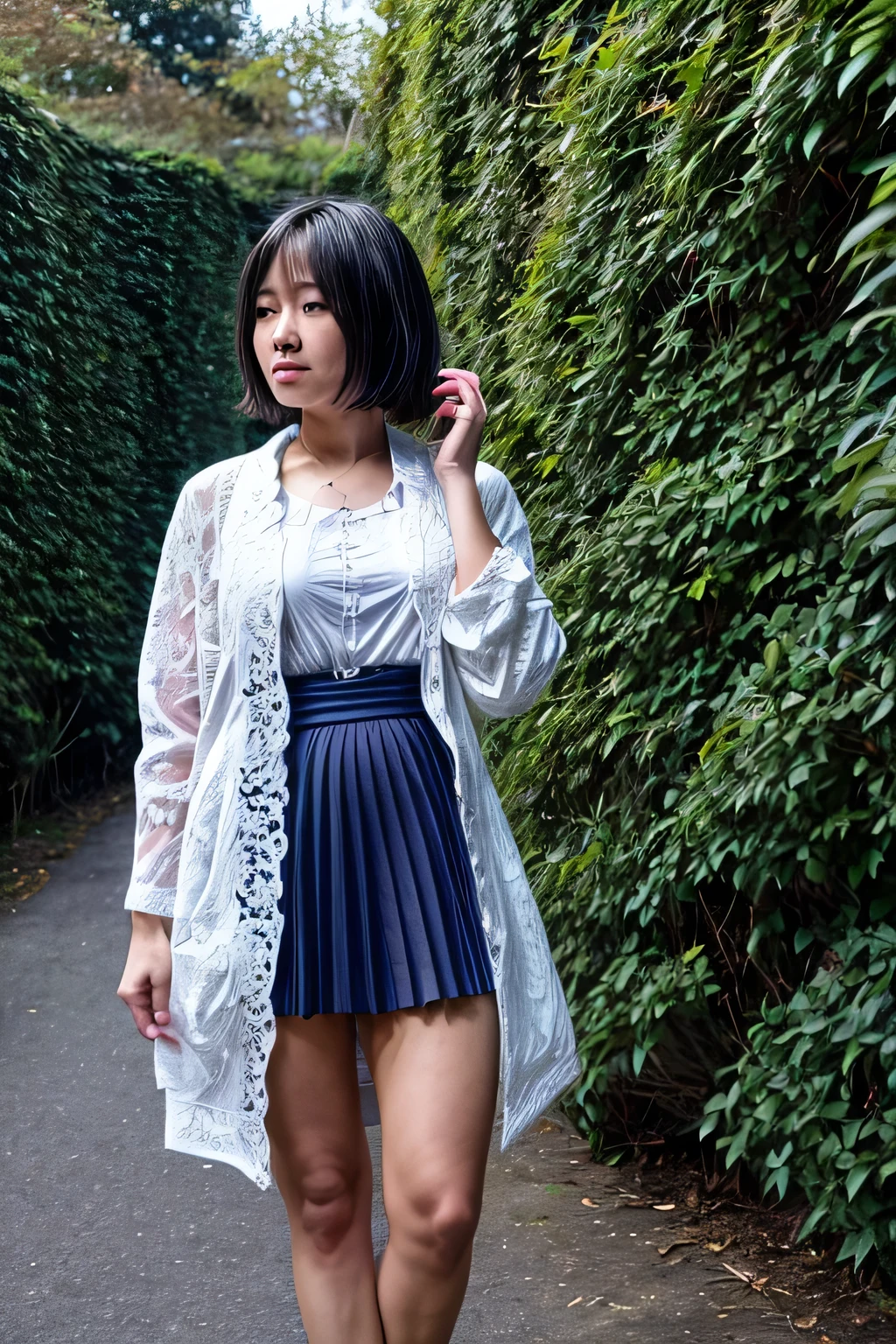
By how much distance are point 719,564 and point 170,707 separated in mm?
1178

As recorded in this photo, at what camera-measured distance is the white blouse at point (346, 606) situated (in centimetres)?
174

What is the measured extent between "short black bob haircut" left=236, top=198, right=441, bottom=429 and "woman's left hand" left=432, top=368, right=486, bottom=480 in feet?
0.22

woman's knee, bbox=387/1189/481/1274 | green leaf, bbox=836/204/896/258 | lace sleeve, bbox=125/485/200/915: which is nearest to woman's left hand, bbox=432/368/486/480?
lace sleeve, bbox=125/485/200/915

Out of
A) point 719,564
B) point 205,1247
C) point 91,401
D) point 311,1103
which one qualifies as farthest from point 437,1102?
point 91,401

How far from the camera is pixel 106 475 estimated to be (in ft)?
23.3

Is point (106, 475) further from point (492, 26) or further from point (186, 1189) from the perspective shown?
point (186, 1189)

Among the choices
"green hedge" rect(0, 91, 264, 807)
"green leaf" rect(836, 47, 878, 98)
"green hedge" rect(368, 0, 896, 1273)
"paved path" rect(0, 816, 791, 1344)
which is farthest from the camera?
"green hedge" rect(0, 91, 264, 807)

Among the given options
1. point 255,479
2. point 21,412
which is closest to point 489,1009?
point 255,479

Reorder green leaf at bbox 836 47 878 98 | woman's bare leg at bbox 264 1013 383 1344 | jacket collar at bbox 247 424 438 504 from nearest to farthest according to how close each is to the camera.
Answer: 1. woman's bare leg at bbox 264 1013 383 1344
2. jacket collar at bbox 247 424 438 504
3. green leaf at bbox 836 47 878 98

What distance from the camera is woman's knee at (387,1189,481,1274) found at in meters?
1.62

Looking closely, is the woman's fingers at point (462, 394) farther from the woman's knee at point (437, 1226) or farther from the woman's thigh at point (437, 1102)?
the woman's knee at point (437, 1226)

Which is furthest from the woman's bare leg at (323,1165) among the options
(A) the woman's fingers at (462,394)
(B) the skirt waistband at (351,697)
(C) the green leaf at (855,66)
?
(C) the green leaf at (855,66)

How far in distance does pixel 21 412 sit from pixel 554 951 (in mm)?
4115

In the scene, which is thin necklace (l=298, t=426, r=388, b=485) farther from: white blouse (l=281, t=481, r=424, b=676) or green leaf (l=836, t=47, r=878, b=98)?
green leaf (l=836, t=47, r=878, b=98)
